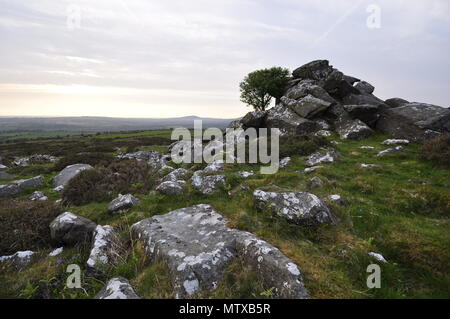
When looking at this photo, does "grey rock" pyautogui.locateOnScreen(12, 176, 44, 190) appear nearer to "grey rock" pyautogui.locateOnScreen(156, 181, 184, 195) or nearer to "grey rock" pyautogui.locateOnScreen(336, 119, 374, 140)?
"grey rock" pyautogui.locateOnScreen(156, 181, 184, 195)

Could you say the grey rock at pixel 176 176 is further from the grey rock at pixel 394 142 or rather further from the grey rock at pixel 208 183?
the grey rock at pixel 394 142

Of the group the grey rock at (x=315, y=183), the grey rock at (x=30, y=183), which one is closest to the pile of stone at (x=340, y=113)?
the grey rock at (x=315, y=183)

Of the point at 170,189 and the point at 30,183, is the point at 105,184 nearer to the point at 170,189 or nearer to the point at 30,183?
the point at 170,189

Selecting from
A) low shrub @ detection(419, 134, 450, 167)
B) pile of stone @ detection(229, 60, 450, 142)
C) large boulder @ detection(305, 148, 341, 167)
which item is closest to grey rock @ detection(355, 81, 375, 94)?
pile of stone @ detection(229, 60, 450, 142)

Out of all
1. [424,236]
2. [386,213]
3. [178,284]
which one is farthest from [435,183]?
[178,284]

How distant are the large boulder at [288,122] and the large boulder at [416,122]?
6.02 m

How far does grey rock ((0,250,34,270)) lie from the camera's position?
6586 millimetres

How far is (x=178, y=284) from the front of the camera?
501cm

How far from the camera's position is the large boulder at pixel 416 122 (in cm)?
1784

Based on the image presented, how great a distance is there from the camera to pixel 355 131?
20906 mm

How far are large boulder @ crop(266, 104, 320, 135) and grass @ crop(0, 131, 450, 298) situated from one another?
11.5 m

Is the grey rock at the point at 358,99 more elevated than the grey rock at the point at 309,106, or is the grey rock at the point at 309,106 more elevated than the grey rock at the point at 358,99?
the grey rock at the point at 358,99

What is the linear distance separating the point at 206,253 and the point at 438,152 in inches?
615
